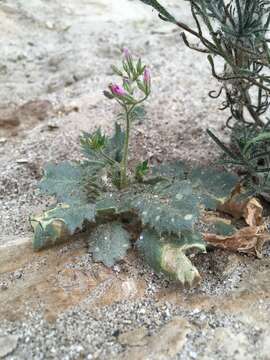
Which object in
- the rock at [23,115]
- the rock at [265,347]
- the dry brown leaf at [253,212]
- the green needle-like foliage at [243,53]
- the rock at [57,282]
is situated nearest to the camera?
the rock at [265,347]

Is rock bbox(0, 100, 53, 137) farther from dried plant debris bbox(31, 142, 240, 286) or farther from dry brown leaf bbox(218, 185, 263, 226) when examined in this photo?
dry brown leaf bbox(218, 185, 263, 226)

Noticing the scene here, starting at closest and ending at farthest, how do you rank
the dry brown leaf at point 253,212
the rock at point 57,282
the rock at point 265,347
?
the rock at point 265,347, the rock at point 57,282, the dry brown leaf at point 253,212

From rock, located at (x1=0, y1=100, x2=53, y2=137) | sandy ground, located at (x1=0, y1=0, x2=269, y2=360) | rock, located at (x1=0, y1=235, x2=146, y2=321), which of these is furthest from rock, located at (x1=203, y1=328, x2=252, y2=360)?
rock, located at (x1=0, y1=100, x2=53, y2=137)

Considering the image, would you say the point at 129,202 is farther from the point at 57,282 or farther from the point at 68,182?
the point at 57,282

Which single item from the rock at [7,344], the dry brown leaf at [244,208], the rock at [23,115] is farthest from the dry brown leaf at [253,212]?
the rock at [23,115]

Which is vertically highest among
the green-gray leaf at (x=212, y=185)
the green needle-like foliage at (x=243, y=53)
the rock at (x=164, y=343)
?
the green needle-like foliage at (x=243, y=53)

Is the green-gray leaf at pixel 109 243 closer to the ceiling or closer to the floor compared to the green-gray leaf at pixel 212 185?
closer to the floor

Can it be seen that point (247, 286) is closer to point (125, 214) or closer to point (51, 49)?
point (125, 214)

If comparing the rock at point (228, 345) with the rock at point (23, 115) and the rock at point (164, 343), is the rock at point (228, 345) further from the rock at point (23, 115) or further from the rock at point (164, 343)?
the rock at point (23, 115)
